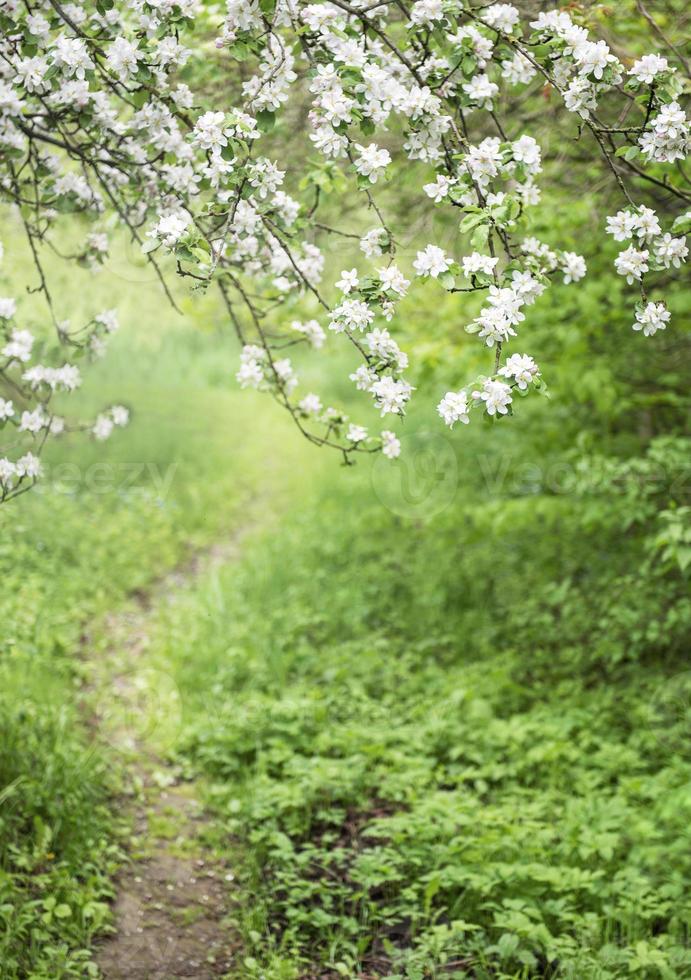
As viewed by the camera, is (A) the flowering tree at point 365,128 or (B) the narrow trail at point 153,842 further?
(B) the narrow trail at point 153,842

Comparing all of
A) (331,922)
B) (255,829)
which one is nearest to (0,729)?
(255,829)

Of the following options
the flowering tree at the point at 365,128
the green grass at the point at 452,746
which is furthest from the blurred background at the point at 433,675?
the flowering tree at the point at 365,128

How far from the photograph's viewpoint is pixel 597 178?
5.75 m

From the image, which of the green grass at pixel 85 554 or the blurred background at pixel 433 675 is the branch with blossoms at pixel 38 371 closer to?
the blurred background at pixel 433 675

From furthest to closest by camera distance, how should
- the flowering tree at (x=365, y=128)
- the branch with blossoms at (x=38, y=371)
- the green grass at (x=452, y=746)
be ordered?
1. the green grass at (x=452, y=746)
2. the branch with blossoms at (x=38, y=371)
3. the flowering tree at (x=365, y=128)

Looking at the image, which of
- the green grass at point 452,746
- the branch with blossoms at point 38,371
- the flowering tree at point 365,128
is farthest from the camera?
the green grass at point 452,746

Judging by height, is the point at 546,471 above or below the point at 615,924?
above

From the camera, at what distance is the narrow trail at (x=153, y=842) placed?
364cm

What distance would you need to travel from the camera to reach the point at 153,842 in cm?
441

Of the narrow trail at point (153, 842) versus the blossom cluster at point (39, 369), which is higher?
the blossom cluster at point (39, 369)

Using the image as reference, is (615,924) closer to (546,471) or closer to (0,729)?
(0,729)

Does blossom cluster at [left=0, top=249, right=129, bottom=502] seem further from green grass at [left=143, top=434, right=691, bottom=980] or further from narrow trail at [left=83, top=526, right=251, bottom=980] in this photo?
green grass at [left=143, top=434, right=691, bottom=980]

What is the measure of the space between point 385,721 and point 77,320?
919cm

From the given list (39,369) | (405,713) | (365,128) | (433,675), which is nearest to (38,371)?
(39,369)
